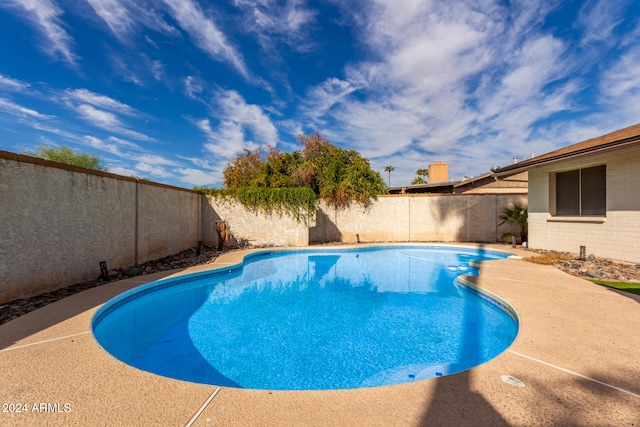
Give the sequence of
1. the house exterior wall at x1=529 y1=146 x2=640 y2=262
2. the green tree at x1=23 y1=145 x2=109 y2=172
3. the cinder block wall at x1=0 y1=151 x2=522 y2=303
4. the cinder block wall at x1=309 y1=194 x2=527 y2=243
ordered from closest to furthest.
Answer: the cinder block wall at x1=0 y1=151 x2=522 y2=303, the house exterior wall at x1=529 y1=146 x2=640 y2=262, the cinder block wall at x1=309 y1=194 x2=527 y2=243, the green tree at x1=23 y1=145 x2=109 y2=172

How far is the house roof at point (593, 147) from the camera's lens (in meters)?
6.18

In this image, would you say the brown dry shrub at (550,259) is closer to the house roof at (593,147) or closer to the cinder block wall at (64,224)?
the house roof at (593,147)

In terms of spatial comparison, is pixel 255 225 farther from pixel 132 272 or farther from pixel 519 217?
pixel 519 217

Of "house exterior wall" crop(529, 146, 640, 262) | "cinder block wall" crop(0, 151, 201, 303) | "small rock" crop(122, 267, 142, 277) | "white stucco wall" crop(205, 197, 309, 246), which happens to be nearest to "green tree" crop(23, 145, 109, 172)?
"white stucco wall" crop(205, 197, 309, 246)

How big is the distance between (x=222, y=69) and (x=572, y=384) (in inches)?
619

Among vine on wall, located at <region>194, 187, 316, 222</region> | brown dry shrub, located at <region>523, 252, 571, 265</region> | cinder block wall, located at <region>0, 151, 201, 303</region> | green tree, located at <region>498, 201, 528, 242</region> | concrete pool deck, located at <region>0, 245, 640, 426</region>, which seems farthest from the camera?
vine on wall, located at <region>194, 187, 316, 222</region>

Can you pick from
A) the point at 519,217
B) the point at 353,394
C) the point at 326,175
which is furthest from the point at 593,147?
the point at 326,175

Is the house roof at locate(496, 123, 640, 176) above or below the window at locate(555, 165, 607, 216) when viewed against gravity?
above

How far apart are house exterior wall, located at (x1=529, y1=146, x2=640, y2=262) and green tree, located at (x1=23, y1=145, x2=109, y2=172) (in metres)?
25.4

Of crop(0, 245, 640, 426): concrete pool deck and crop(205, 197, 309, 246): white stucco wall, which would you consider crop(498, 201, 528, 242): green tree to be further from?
crop(0, 245, 640, 426): concrete pool deck

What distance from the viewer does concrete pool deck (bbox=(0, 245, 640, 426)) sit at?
5.54 feet

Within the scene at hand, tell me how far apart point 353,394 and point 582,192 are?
10157mm

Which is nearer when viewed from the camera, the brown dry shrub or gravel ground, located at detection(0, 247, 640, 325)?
gravel ground, located at detection(0, 247, 640, 325)

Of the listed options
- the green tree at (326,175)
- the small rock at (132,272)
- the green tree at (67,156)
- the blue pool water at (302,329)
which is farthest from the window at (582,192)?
the green tree at (67,156)
